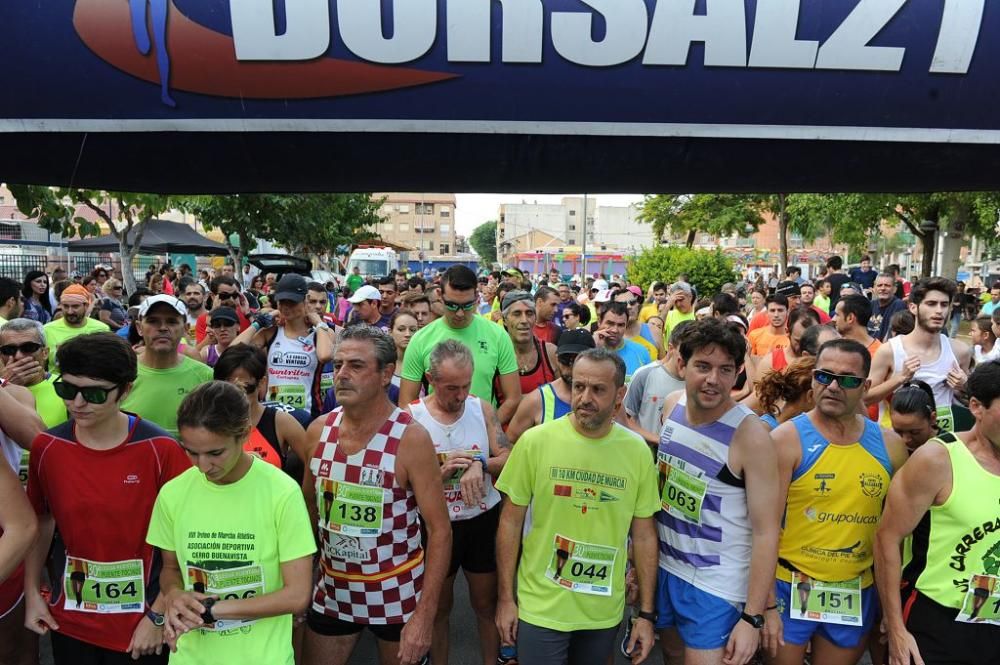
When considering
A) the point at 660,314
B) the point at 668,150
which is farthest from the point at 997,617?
the point at 660,314

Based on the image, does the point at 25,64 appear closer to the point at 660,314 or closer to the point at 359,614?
the point at 359,614

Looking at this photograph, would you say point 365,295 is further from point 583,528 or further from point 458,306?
point 583,528

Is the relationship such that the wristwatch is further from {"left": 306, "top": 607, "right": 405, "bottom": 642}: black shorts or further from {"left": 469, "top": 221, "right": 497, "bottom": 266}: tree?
{"left": 469, "top": 221, "right": 497, "bottom": 266}: tree

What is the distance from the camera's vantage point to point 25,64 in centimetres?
280

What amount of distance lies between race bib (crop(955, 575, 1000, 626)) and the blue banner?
6.06 ft

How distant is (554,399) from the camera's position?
138 inches

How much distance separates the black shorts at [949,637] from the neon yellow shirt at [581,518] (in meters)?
1.01

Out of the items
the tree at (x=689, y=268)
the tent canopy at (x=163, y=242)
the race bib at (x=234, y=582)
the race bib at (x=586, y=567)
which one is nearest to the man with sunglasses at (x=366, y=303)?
the race bib at (x=586, y=567)

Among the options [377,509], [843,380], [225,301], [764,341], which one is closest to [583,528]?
[377,509]

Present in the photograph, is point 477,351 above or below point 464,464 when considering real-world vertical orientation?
above

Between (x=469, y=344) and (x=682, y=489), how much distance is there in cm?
178

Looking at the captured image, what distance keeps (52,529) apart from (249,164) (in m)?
1.74

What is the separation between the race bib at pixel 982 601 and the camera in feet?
7.68

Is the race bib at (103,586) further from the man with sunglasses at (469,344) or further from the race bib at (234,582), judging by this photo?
the man with sunglasses at (469,344)
